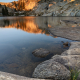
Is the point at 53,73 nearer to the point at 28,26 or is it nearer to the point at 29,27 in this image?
the point at 29,27

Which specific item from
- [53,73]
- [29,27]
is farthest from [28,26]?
[53,73]

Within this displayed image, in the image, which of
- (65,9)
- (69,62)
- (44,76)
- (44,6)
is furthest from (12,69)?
(44,6)

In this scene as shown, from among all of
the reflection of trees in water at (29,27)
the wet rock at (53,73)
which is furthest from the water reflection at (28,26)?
the wet rock at (53,73)

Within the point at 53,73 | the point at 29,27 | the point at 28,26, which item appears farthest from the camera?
the point at 28,26

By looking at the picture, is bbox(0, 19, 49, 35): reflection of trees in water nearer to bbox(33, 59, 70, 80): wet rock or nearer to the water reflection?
the water reflection

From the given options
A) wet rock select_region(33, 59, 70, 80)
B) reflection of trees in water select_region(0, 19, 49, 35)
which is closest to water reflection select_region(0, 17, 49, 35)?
reflection of trees in water select_region(0, 19, 49, 35)

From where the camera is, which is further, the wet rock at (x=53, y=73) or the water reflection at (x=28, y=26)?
the water reflection at (x=28, y=26)

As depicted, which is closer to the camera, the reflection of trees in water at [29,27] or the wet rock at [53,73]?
the wet rock at [53,73]

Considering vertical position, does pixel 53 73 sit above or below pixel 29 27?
above

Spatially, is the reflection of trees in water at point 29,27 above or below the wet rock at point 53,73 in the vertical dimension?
below

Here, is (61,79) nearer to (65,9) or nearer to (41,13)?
(65,9)

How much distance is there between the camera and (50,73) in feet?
8.46

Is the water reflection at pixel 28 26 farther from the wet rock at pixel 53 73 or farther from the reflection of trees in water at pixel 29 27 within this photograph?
the wet rock at pixel 53 73

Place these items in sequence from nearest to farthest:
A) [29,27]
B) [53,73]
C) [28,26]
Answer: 1. [53,73]
2. [29,27]
3. [28,26]
